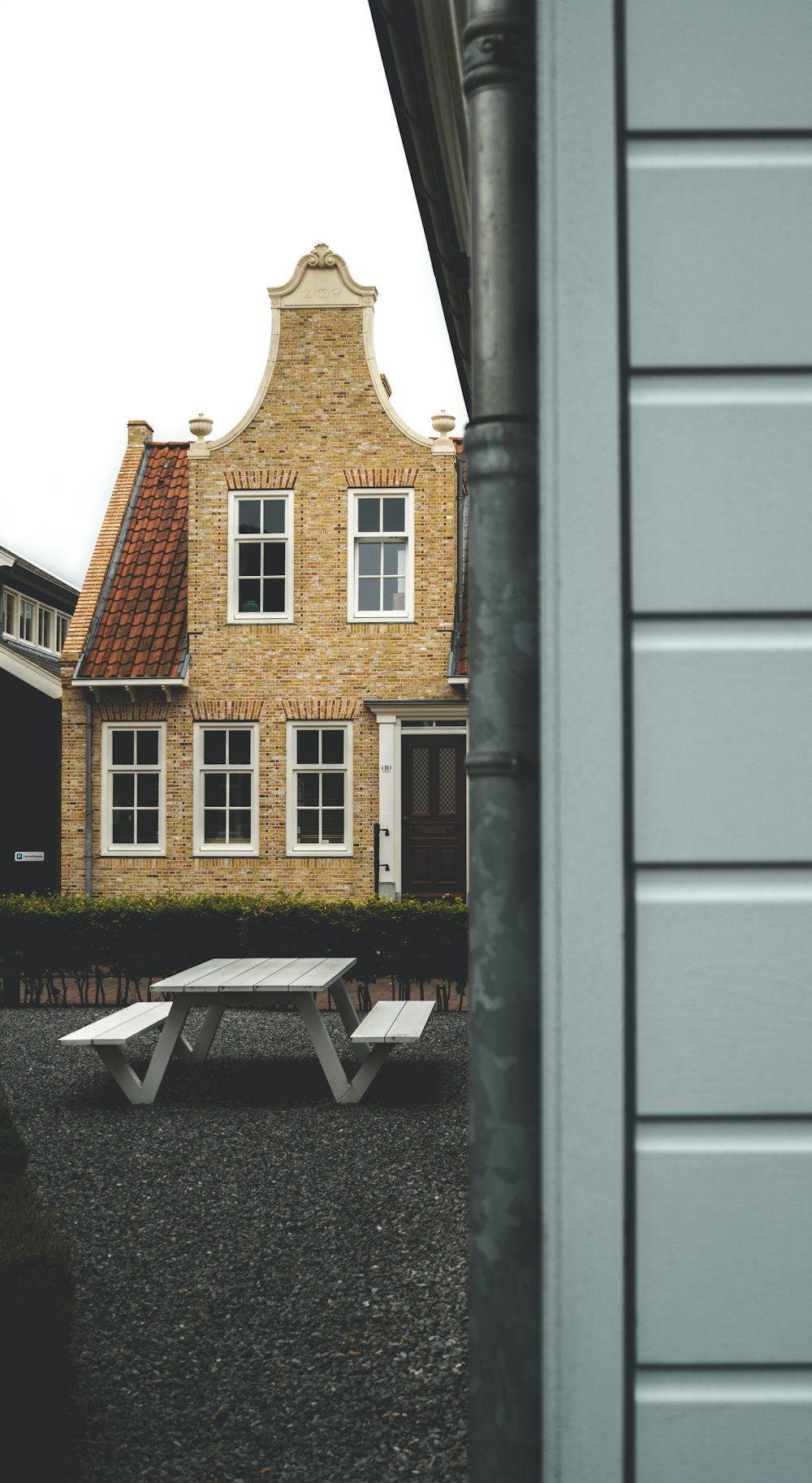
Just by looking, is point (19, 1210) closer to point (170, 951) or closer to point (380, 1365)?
point (380, 1365)

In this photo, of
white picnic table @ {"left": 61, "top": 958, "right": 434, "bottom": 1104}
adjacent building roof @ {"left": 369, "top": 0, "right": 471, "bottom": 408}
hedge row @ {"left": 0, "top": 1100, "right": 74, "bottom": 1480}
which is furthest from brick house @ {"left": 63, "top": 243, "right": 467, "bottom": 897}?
hedge row @ {"left": 0, "top": 1100, "right": 74, "bottom": 1480}

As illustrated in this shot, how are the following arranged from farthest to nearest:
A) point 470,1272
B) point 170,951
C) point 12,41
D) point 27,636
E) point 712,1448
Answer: point 27,636
point 170,951
point 12,41
point 470,1272
point 712,1448

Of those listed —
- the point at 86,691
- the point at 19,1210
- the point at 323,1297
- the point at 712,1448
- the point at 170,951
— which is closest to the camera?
the point at 712,1448

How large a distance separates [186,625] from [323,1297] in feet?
46.3

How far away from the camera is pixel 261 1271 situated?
4.02 meters

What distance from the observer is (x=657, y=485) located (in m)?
1.38

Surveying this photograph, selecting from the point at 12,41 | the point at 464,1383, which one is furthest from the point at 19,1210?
the point at 12,41

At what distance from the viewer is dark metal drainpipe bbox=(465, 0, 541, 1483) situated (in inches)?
53.3

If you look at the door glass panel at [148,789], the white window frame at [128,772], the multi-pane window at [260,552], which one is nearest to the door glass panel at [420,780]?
the multi-pane window at [260,552]

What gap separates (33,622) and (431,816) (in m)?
13.2

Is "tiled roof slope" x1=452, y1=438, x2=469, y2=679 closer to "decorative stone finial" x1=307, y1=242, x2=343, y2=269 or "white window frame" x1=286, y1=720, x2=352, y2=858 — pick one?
"white window frame" x1=286, y1=720, x2=352, y2=858

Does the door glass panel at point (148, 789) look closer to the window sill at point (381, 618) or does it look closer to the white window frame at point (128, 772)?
the white window frame at point (128, 772)

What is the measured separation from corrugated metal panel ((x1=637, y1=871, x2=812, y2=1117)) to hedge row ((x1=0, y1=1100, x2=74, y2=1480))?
1875mm

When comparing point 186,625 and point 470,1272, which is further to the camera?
point 186,625
